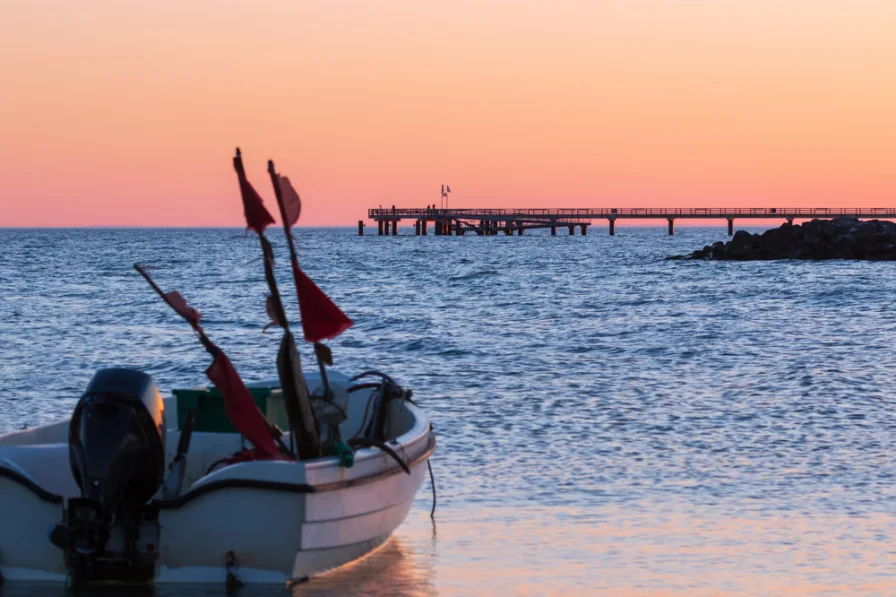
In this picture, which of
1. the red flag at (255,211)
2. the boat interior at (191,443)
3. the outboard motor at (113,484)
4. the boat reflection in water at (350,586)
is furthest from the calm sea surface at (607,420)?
the red flag at (255,211)

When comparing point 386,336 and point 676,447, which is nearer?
point 676,447

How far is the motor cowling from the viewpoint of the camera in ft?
23.9

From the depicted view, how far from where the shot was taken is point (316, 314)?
8.16 meters

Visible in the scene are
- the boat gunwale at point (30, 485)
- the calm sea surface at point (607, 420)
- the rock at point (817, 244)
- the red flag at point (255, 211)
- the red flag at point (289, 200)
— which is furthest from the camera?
the rock at point (817, 244)

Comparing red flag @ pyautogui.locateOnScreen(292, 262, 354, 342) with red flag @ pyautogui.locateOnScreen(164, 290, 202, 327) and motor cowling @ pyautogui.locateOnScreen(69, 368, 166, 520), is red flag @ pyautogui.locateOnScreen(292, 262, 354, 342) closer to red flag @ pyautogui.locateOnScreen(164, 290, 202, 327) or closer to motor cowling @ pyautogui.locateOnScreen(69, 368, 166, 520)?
red flag @ pyautogui.locateOnScreen(164, 290, 202, 327)

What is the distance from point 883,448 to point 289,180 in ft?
24.1

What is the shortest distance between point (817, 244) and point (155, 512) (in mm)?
68205

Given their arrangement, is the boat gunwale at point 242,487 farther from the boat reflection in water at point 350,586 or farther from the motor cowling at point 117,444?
the boat reflection in water at point 350,586

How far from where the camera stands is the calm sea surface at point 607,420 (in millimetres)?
8406

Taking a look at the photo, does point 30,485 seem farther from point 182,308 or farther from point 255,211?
point 255,211

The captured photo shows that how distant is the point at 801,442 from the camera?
13156mm

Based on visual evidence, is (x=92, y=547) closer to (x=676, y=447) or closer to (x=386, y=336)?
(x=676, y=447)

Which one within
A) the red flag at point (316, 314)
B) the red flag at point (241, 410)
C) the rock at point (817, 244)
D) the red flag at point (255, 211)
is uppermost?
the red flag at point (255, 211)

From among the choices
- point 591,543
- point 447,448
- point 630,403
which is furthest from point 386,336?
point 591,543
